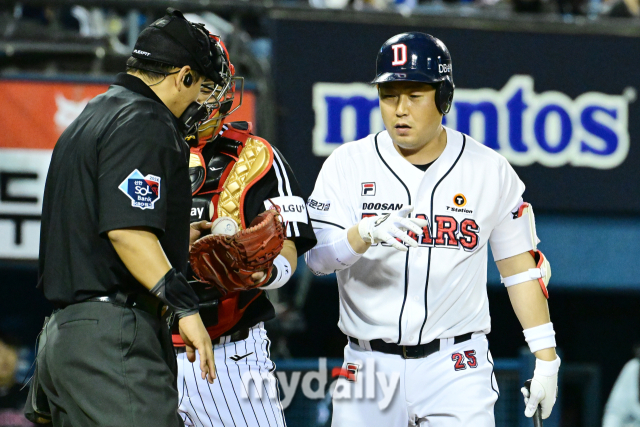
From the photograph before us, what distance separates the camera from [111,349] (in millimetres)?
2543

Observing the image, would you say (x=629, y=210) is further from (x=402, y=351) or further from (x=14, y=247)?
(x=14, y=247)

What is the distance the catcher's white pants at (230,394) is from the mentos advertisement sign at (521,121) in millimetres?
3517

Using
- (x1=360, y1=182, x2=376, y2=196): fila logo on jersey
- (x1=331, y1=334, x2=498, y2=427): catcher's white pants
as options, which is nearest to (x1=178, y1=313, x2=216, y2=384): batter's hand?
(x1=331, y1=334, x2=498, y2=427): catcher's white pants

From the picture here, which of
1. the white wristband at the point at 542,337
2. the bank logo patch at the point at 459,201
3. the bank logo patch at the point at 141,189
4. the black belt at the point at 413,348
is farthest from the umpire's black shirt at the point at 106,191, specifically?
the white wristband at the point at 542,337

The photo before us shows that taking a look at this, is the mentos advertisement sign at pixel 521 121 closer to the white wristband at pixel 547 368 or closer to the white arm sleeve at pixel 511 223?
the white arm sleeve at pixel 511 223

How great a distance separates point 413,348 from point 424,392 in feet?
0.56

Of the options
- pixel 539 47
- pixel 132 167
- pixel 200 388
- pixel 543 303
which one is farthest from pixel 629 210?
pixel 132 167

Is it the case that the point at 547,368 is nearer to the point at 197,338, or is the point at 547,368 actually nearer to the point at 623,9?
the point at 197,338

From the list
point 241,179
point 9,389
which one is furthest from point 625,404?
point 9,389

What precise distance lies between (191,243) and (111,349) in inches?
29.2

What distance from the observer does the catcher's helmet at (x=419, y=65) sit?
3398 millimetres

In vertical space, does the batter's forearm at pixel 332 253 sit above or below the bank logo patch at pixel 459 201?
below

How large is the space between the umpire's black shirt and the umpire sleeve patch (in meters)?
0.73

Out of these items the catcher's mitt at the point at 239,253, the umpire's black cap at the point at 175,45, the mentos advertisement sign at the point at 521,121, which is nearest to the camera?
the umpire's black cap at the point at 175,45
